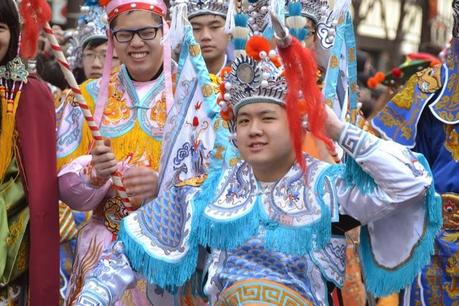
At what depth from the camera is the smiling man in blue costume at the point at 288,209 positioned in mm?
4551

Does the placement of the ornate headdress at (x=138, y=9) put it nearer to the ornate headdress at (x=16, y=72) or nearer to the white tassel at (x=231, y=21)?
the white tassel at (x=231, y=21)

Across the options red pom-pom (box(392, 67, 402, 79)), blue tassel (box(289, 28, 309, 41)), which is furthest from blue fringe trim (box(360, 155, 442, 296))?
red pom-pom (box(392, 67, 402, 79))

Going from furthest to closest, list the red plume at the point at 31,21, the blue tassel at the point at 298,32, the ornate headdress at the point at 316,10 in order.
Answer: the ornate headdress at the point at 316,10
the red plume at the point at 31,21
the blue tassel at the point at 298,32

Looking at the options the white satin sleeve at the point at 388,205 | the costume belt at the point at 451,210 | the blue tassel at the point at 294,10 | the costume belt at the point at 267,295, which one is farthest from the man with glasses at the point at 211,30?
the costume belt at the point at 267,295

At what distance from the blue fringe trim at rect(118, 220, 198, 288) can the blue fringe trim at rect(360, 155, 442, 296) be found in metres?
0.70

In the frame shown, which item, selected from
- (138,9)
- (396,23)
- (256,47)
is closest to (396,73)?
(138,9)

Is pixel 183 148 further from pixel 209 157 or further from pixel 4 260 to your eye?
pixel 4 260

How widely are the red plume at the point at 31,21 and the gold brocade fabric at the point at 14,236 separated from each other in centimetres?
50

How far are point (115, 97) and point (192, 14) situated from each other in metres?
0.86

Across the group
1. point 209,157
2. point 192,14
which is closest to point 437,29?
point 192,14

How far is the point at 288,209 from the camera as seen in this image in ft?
15.5

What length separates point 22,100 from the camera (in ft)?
17.7

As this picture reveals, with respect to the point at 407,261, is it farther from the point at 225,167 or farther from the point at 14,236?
the point at 14,236

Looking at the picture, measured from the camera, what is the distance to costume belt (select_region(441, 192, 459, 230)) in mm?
5969
